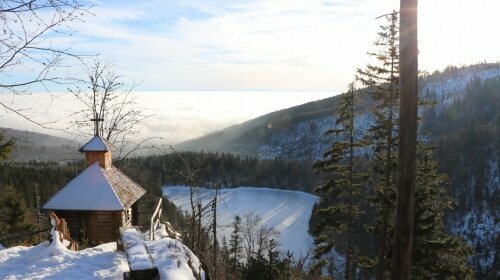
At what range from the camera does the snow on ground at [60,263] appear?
7625mm

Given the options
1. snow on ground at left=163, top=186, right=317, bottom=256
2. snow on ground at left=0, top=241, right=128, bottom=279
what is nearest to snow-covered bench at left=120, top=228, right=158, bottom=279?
snow on ground at left=0, top=241, right=128, bottom=279

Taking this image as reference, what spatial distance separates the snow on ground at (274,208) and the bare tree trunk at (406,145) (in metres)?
67.8

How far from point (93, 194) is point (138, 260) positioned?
12.2m

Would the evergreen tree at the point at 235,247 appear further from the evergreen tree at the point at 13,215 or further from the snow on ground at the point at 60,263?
the snow on ground at the point at 60,263

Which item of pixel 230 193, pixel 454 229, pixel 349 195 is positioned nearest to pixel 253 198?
pixel 230 193

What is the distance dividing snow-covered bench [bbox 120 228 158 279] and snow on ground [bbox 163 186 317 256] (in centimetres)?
6599

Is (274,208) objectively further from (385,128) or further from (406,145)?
(406,145)

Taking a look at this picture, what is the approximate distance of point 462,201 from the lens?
108062 millimetres

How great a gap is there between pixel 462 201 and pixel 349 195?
100 m

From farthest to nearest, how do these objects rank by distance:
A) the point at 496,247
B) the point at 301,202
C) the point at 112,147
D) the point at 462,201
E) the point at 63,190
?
the point at 301,202 < the point at 462,201 < the point at 496,247 < the point at 112,147 < the point at 63,190

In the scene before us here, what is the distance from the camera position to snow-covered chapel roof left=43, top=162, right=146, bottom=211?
17647mm

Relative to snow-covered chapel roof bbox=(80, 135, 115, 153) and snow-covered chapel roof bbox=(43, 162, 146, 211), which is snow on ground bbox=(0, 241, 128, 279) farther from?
snow-covered chapel roof bbox=(80, 135, 115, 153)

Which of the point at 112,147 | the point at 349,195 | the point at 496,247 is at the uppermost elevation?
the point at 112,147

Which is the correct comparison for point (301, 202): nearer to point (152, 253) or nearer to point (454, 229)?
point (454, 229)
